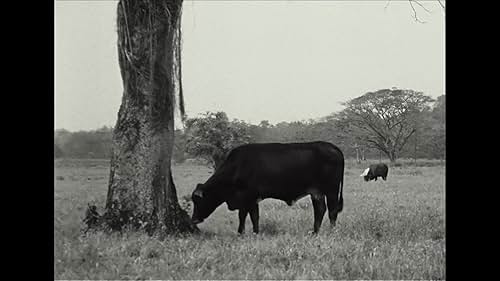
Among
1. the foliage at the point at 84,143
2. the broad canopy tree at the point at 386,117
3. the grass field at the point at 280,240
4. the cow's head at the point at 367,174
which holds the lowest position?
the grass field at the point at 280,240

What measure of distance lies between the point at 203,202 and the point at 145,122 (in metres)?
0.90

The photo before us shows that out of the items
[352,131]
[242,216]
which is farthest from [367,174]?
[242,216]

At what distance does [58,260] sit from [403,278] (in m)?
2.59

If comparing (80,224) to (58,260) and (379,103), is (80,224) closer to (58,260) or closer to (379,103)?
(58,260)

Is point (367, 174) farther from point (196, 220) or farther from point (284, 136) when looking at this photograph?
point (196, 220)

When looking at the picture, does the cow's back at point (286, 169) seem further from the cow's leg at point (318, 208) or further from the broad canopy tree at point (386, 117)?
the broad canopy tree at point (386, 117)

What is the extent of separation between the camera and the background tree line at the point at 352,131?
5.64 meters

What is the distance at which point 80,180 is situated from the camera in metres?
5.34

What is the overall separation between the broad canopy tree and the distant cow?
0.16 meters

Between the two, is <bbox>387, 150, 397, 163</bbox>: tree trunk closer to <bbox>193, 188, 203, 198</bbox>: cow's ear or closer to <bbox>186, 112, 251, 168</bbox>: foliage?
<bbox>186, 112, 251, 168</bbox>: foliage

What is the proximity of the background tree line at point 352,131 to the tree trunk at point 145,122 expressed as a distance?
151 millimetres

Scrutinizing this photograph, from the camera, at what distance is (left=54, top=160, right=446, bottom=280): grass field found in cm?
495

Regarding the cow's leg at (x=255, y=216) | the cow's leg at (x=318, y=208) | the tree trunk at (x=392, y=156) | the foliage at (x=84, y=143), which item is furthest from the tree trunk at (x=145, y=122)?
the tree trunk at (x=392, y=156)
